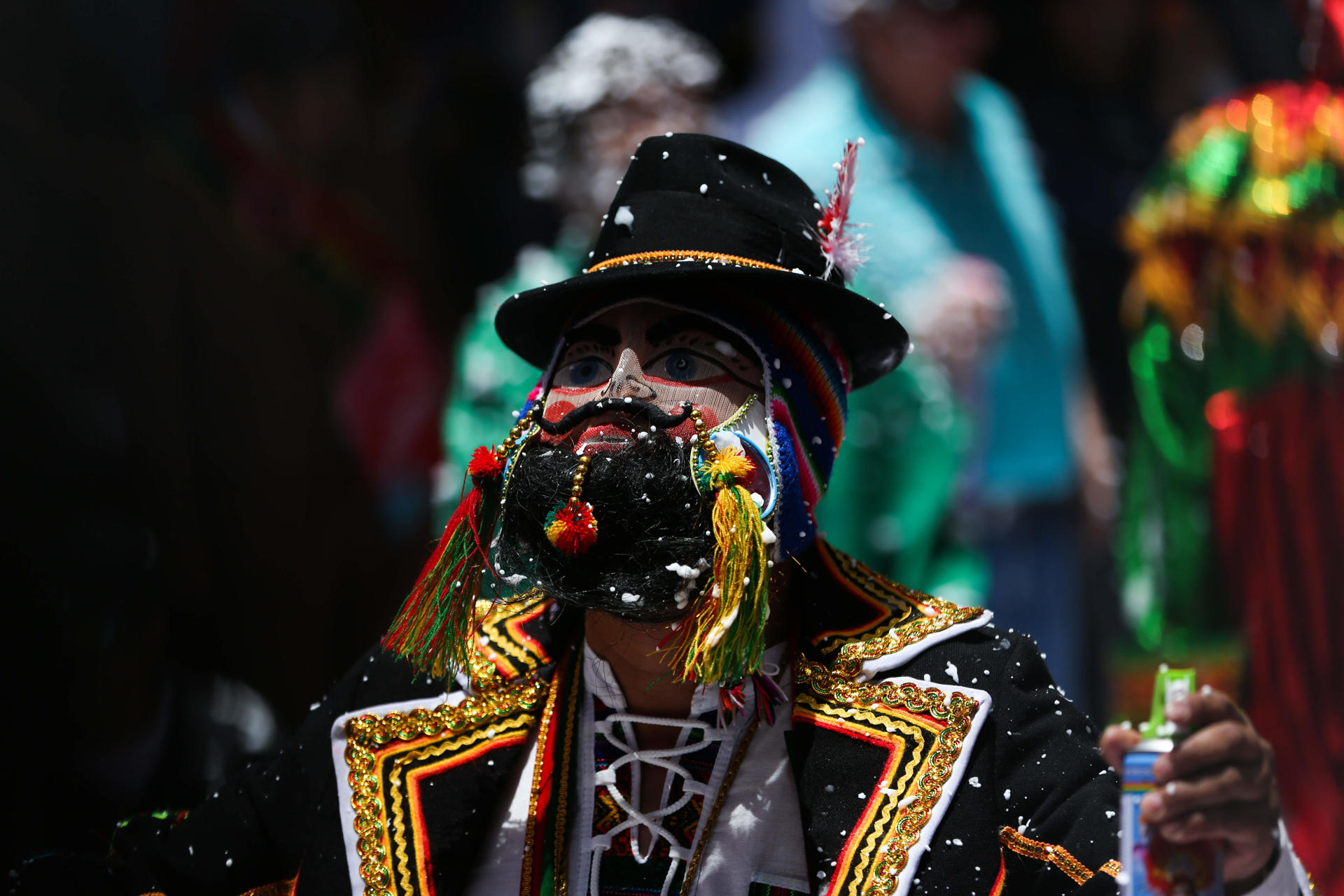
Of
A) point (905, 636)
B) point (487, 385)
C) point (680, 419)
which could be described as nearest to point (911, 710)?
point (905, 636)

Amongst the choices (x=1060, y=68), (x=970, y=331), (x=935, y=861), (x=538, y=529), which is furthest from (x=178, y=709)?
(x=1060, y=68)

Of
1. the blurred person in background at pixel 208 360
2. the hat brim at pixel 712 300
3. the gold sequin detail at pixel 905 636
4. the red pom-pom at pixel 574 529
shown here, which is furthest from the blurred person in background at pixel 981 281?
the red pom-pom at pixel 574 529

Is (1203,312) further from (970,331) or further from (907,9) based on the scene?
(907,9)

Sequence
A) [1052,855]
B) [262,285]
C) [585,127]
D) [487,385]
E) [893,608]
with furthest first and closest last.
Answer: [262,285]
[585,127]
[487,385]
[893,608]
[1052,855]

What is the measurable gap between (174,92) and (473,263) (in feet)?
4.73

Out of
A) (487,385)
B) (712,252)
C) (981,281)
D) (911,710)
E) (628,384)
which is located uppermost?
(981,281)

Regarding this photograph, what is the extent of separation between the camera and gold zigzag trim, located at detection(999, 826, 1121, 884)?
181 cm

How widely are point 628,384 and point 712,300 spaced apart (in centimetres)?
20

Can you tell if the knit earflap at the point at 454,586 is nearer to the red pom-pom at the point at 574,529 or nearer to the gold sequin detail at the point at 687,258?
the red pom-pom at the point at 574,529

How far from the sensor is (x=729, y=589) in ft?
6.06

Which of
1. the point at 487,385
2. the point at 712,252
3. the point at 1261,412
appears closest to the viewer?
the point at 712,252

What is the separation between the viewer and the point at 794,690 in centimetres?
211

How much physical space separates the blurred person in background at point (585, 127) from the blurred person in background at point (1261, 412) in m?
1.48

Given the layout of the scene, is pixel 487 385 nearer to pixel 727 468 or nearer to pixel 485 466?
pixel 485 466
